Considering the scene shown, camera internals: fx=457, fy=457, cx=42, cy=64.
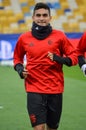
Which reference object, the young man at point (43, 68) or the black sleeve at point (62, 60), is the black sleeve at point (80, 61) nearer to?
the young man at point (43, 68)

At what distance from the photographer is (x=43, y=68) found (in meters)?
5.71

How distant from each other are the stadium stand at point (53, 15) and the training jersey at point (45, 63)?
16.6 metres

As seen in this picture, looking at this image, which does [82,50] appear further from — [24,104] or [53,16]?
[53,16]

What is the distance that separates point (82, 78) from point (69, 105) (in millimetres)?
4677

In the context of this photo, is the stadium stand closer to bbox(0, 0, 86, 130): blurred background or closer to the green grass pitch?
bbox(0, 0, 86, 130): blurred background

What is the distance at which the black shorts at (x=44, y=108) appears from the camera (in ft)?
18.5

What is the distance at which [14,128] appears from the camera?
25.8 ft

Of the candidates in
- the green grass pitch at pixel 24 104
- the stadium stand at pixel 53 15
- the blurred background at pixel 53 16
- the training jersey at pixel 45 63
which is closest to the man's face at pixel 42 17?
the training jersey at pixel 45 63

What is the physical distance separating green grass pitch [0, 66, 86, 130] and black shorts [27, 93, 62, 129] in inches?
83.5

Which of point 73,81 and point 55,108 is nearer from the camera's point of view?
point 55,108

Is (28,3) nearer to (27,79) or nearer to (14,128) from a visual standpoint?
(14,128)

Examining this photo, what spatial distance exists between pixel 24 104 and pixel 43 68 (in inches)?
184

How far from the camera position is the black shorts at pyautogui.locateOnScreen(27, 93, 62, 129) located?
5.64 meters

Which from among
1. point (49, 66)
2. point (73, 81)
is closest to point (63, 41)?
point (49, 66)
